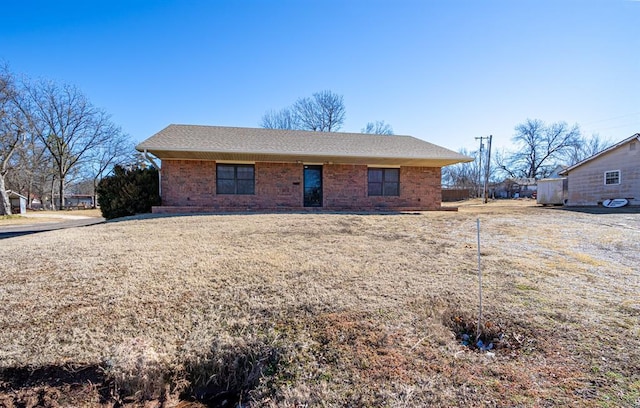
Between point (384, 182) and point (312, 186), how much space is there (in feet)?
10.9

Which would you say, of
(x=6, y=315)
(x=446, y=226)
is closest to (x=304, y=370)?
(x=6, y=315)

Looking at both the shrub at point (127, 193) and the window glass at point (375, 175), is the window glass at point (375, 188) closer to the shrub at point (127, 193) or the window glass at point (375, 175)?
the window glass at point (375, 175)

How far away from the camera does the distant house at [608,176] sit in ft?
50.2

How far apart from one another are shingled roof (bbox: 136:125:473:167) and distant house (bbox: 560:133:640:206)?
9388mm

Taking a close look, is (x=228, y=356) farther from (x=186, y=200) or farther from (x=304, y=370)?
(x=186, y=200)

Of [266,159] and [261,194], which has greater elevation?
[266,159]

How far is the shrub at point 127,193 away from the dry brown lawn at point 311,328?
6.42 metres

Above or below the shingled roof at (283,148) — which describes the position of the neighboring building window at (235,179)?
below

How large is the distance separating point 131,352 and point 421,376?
8.13 feet

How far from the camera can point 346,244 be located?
6.14m

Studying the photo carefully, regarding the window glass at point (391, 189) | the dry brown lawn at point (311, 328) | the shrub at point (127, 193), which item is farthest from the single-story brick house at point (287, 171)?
the dry brown lawn at point (311, 328)

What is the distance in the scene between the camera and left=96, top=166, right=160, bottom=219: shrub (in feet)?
38.3

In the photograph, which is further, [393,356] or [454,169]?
[454,169]

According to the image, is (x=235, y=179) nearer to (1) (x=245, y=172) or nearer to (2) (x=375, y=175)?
(1) (x=245, y=172)
